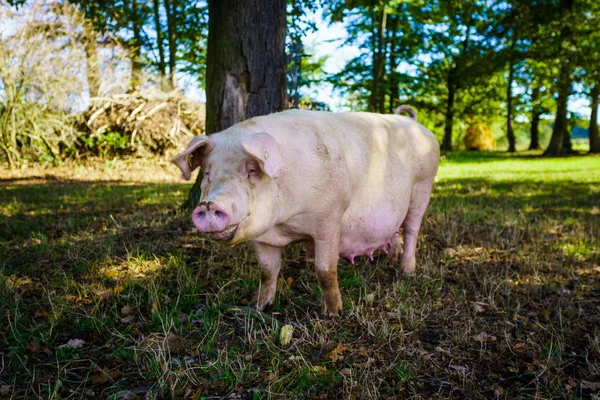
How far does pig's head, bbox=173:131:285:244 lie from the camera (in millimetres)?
2184

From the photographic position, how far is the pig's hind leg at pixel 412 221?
12.9ft

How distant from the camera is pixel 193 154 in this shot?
269cm

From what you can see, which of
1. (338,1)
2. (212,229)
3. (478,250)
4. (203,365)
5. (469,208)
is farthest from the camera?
(338,1)

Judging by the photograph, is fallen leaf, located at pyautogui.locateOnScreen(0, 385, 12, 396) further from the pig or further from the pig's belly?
the pig's belly

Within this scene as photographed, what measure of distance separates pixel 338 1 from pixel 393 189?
5.22m

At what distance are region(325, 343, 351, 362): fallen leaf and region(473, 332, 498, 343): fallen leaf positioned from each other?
0.79 m

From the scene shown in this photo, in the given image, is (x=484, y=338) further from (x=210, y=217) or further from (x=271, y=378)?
(x=210, y=217)

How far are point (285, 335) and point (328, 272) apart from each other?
484 mm

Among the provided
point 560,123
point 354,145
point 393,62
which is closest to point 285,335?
point 354,145

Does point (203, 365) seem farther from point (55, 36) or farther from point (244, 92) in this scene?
point (55, 36)

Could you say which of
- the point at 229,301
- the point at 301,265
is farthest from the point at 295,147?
the point at 301,265

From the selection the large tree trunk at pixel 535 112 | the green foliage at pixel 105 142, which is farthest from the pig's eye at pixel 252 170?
the large tree trunk at pixel 535 112

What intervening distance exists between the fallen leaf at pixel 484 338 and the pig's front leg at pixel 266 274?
1.30 m

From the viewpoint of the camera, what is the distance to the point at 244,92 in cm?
480
